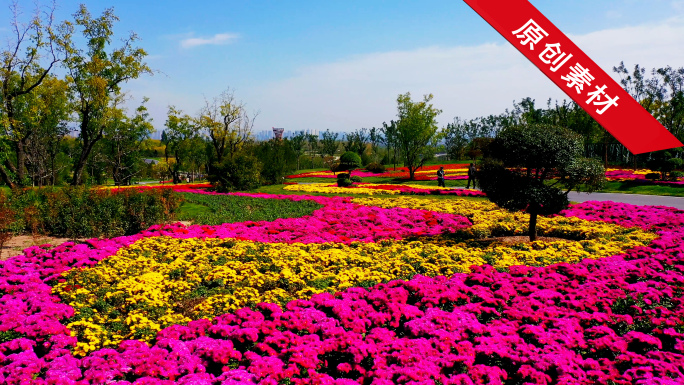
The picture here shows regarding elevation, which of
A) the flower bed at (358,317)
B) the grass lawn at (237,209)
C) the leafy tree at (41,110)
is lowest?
the flower bed at (358,317)

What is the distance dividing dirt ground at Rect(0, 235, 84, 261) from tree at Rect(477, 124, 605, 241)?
1101 cm

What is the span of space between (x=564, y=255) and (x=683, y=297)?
268cm

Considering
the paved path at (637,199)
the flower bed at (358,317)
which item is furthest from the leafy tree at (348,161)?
the flower bed at (358,317)

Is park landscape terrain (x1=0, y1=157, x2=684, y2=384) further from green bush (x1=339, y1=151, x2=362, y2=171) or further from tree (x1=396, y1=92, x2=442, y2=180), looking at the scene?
green bush (x1=339, y1=151, x2=362, y2=171)

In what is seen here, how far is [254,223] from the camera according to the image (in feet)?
43.6

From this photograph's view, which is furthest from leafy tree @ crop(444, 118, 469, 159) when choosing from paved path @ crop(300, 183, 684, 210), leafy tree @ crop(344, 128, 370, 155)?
paved path @ crop(300, 183, 684, 210)

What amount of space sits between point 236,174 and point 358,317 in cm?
2057

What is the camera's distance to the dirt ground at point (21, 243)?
1020cm

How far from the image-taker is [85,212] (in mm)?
12516

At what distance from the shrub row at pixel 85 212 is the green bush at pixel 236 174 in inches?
455

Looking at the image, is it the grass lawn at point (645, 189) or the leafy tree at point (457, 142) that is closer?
the grass lawn at point (645, 189)

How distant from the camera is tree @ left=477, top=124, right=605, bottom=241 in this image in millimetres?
10141

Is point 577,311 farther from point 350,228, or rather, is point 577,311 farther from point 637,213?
point 637,213

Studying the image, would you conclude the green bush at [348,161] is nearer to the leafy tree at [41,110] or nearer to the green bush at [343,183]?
the green bush at [343,183]
